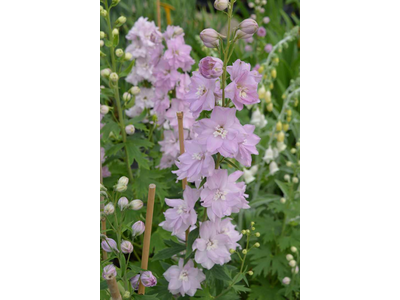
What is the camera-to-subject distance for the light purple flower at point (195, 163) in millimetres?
933

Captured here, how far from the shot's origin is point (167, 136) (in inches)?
64.5

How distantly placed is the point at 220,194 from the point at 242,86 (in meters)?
0.26

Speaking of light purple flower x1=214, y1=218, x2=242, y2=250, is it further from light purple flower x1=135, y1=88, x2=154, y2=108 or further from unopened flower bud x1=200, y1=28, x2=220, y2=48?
light purple flower x1=135, y1=88, x2=154, y2=108

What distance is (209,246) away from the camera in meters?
1.03

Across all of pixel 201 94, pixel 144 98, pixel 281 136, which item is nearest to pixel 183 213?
pixel 201 94

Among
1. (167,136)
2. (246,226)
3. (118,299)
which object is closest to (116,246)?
(118,299)

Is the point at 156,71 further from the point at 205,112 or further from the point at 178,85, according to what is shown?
the point at 205,112

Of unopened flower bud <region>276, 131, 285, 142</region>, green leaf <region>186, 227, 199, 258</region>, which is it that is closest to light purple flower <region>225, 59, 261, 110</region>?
green leaf <region>186, 227, 199, 258</region>

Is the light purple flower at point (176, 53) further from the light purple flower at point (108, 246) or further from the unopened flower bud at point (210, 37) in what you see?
the light purple flower at point (108, 246)

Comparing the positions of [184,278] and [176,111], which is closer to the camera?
[184,278]

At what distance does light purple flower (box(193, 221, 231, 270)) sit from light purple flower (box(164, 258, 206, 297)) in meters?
0.07

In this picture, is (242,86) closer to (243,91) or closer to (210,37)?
(243,91)

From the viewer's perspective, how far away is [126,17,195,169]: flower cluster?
1538 millimetres

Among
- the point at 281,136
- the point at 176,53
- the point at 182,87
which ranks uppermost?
the point at 176,53
